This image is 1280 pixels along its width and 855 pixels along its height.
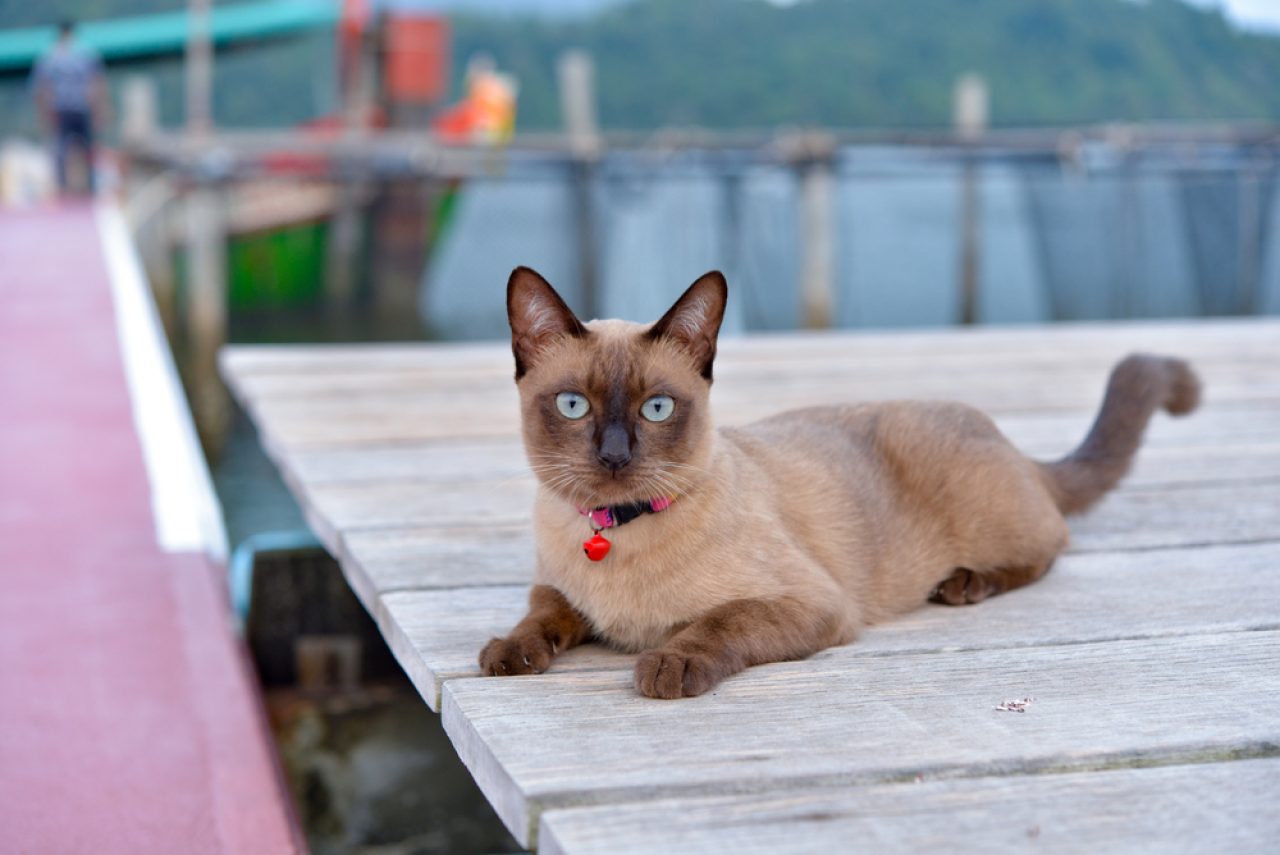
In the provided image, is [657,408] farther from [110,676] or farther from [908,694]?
[110,676]

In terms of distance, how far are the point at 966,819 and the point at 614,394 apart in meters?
0.80

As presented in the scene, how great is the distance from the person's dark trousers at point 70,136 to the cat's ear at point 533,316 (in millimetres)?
14336

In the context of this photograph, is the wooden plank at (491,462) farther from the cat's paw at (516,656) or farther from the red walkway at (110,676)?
the cat's paw at (516,656)

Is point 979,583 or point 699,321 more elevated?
point 699,321

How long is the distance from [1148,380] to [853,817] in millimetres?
1585

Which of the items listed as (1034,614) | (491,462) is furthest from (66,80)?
(1034,614)

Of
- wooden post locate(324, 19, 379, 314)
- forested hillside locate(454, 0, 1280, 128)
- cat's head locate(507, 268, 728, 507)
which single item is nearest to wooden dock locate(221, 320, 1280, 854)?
cat's head locate(507, 268, 728, 507)

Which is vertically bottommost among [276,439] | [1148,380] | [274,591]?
[274,591]

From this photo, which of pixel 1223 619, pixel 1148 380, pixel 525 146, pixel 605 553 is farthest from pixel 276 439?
pixel 525 146

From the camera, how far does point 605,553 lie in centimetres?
200

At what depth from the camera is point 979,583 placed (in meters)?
2.33

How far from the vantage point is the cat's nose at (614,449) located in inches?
74.5

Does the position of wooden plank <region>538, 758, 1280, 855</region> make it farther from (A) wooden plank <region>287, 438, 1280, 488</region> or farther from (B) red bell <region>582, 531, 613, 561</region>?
(A) wooden plank <region>287, 438, 1280, 488</region>

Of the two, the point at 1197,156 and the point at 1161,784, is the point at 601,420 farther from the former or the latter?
the point at 1197,156
